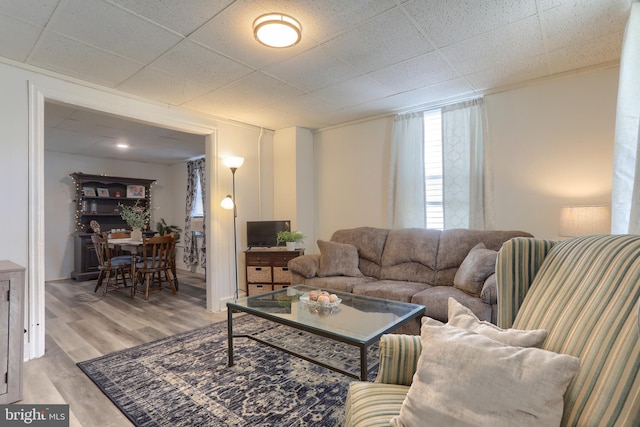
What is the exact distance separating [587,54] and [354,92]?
1942 mm

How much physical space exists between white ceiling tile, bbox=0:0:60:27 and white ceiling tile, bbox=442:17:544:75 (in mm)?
2642

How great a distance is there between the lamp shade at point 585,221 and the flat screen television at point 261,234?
3.10 meters

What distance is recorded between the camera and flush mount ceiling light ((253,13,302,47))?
6.53 feet

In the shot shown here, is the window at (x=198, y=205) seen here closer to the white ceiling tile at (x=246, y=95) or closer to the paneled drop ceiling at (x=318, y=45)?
the white ceiling tile at (x=246, y=95)

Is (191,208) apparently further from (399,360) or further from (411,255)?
(399,360)

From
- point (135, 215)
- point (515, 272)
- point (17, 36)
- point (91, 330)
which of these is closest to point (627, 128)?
point (515, 272)

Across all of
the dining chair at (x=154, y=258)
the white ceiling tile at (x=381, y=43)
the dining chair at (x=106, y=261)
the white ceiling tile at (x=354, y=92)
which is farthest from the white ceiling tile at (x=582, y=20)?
the dining chair at (x=106, y=261)

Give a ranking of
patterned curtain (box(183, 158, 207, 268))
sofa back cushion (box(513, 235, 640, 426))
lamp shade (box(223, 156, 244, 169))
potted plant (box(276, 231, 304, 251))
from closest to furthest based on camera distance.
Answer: sofa back cushion (box(513, 235, 640, 426)) < lamp shade (box(223, 156, 244, 169)) < potted plant (box(276, 231, 304, 251)) < patterned curtain (box(183, 158, 207, 268))

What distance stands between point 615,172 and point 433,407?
213cm

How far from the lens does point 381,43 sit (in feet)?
7.67

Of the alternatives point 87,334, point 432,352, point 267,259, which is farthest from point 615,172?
point 87,334

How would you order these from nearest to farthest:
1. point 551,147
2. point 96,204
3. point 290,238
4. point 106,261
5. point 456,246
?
point 551,147 < point 456,246 < point 290,238 < point 106,261 < point 96,204

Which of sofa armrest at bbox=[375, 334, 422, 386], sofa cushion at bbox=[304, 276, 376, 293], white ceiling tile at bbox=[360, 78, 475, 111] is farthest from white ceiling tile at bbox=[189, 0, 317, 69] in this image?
sofa cushion at bbox=[304, 276, 376, 293]

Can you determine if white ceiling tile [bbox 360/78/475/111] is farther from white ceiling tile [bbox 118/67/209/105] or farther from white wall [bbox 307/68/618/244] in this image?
white ceiling tile [bbox 118/67/209/105]
